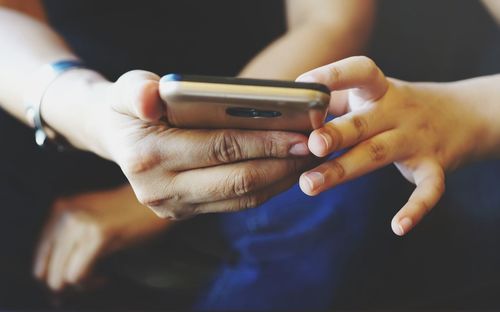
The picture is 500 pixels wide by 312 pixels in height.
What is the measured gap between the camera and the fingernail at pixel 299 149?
395 mm

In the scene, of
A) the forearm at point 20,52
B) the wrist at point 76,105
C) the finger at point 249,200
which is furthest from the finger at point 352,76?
the forearm at point 20,52

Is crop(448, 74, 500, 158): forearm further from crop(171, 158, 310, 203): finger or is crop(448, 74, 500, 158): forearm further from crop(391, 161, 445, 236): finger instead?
crop(171, 158, 310, 203): finger

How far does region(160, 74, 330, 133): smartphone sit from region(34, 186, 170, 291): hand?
0.37 metres

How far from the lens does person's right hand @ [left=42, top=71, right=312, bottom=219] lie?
389mm

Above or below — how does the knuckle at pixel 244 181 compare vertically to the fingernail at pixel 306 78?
below

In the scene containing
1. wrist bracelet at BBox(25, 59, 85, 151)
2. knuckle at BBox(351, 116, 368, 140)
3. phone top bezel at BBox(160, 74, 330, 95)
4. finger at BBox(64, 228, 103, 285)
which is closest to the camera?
phone top bezel at BBox(160, 74, 330, 95)

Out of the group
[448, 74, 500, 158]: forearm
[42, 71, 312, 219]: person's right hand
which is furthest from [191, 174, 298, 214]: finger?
[448, 74, 500, 158]: forearm

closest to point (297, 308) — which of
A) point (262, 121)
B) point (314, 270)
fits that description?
point (314, 270)

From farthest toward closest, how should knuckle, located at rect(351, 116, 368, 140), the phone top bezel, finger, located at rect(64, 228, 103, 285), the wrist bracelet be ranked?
finger, located at rect(64, 228, 103, 285) < the wrist bracelet < knuckle, located at rect(351, 116, 368, 140) < the phone top bezel

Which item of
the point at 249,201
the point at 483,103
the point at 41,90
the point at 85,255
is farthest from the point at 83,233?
the point at 483,103

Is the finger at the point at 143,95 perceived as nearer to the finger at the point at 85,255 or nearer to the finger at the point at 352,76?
the finger at the point at 352,76

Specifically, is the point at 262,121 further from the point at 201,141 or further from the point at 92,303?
the point at 92,303

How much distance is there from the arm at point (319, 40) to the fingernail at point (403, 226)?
26 centimetres

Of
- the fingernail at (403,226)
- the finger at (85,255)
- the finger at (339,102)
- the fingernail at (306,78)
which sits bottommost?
the finger at (85,255)
